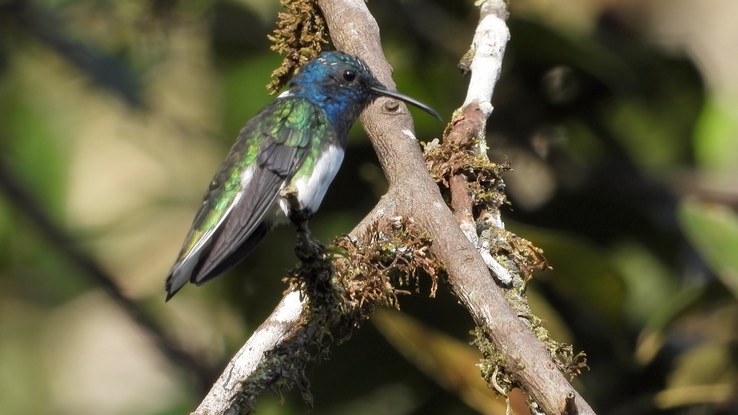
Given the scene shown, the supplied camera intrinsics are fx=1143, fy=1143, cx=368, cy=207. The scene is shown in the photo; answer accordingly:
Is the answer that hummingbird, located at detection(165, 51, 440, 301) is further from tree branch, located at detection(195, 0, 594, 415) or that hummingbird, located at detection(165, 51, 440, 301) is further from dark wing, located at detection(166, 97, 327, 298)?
tree branch, located at detection(195, 0, 594, 415)

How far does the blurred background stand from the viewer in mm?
3965

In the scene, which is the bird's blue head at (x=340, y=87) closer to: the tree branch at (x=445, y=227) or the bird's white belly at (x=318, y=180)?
the tree branch at (x=445, y=227)

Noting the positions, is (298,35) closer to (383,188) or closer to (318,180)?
(318,180)

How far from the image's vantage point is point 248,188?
12.1ft

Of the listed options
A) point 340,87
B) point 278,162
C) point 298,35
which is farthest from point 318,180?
point 298,35

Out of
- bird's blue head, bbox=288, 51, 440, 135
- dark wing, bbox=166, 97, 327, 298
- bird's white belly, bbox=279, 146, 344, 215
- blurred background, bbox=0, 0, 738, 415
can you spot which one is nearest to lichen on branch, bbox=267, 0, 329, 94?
bird's blue head, bbox=288, 51, 440, 135

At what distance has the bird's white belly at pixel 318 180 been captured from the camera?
3.64 metres

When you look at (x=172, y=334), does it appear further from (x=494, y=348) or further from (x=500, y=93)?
(x=494, y=348)

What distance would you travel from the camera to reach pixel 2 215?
15.0 ft

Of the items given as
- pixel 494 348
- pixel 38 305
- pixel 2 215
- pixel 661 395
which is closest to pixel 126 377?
pixel 38 305

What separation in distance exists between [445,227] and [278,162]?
1.15 m

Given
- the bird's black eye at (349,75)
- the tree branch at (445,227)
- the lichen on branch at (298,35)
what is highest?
the lichen on branch at (298,35)

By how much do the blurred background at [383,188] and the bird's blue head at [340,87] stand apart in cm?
36

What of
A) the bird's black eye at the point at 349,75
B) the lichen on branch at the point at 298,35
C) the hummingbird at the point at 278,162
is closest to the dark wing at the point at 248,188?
the hummingbird at the point at 278,162
